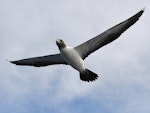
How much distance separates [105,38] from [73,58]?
1999 millimetres

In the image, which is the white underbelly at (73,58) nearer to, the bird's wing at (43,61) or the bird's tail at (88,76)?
the bird's tail at (88,76)

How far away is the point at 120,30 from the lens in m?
32.9

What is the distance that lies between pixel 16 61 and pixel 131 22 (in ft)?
24.7

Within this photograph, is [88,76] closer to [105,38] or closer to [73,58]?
[73,58]

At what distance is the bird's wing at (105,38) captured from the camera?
106 ft

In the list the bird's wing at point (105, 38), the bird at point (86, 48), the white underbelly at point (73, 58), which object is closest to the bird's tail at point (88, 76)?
the bird at point (86, 48)

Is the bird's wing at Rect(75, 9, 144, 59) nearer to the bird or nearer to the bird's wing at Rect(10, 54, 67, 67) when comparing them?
the bird

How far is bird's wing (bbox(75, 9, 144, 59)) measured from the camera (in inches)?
1275

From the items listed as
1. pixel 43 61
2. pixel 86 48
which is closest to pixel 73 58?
pixel 86 48

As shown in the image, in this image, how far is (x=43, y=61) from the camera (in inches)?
1406

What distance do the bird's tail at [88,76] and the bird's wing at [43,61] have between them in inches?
57.7

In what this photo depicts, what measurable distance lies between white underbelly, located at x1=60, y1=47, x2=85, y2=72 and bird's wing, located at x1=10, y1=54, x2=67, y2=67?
1.32 meters

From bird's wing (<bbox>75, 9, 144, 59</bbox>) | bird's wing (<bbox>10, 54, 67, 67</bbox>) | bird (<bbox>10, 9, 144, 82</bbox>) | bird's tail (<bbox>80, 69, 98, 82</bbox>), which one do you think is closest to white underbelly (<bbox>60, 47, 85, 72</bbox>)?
bird (<bbox>10, 9, 144, 82</bbox>)

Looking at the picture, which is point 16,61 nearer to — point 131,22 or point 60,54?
point 60,54
